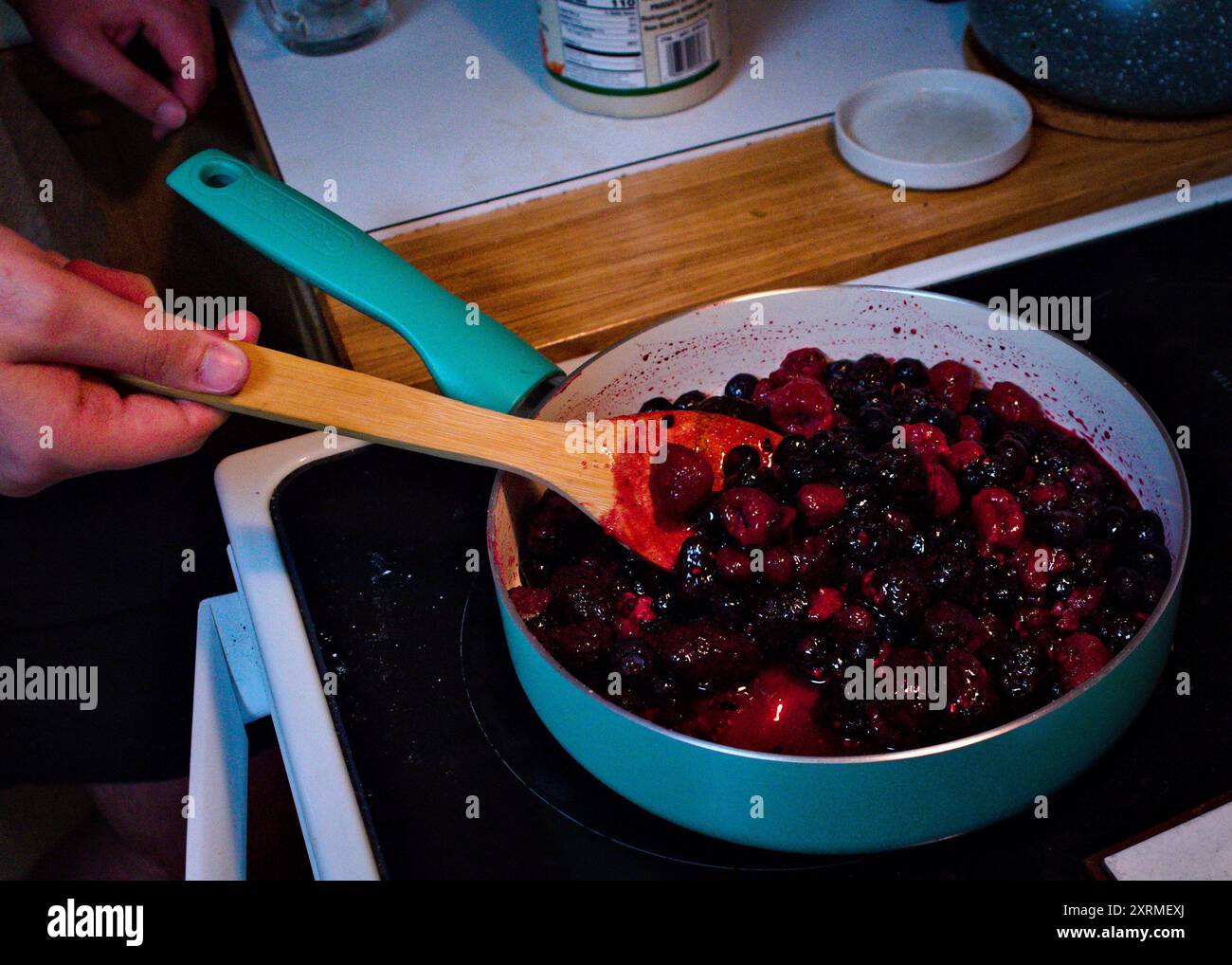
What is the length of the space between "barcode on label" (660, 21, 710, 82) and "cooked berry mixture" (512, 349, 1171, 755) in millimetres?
514

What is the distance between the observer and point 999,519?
82cm

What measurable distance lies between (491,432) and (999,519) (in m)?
0.37

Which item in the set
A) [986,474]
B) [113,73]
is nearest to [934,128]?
[986,474]

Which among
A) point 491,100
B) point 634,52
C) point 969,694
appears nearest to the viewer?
point 969,694

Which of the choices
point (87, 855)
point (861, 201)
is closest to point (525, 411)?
point (861, 201)

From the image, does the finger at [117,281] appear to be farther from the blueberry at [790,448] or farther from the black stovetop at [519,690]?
the blueberry at [790,448]

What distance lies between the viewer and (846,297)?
0.93 meters

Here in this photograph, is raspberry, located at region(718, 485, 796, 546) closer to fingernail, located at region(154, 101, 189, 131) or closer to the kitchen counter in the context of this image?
the kitchen counter

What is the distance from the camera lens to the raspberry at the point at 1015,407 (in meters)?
0.92

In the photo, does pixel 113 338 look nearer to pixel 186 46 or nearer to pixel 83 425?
pixel 83 425

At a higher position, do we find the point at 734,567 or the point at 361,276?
the point at 361,276

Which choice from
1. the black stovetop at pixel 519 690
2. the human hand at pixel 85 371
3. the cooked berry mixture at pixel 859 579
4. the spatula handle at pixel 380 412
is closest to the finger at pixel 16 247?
the human hand at pixel 85 371

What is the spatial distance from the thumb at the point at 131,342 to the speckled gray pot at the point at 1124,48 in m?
0.90
